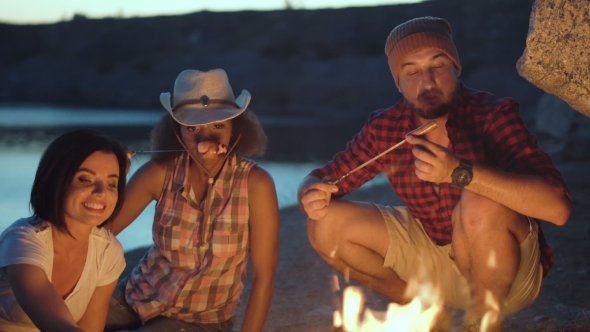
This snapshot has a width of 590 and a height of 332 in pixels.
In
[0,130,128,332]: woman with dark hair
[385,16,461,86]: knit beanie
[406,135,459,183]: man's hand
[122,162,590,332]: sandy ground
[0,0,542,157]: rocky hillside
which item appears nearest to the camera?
[0,130,128,332]: woman with dark hair

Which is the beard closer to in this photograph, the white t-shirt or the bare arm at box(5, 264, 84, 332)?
the white t-shirt

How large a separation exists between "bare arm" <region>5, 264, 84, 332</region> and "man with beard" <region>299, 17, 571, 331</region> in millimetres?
1177

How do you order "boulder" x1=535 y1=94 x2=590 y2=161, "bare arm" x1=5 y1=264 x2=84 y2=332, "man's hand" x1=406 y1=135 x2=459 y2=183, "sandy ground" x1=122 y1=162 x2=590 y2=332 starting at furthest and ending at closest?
"boulder" x1=535 y1=94 x2=590 y2=161, "sandy ground" x1=122 y1=162 x2=590 y2=332, "man's hand" x1=406 y1=135 x2=459 y2=183, "bare arm" x1=5 y1=264 x2=84 y2=332

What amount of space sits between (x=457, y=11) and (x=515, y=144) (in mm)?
33269

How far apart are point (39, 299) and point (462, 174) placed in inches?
60.7

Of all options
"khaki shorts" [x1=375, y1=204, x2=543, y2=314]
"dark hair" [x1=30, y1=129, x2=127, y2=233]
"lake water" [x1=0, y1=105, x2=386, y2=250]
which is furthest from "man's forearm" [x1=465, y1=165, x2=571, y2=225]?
"lake water" [x1=0, y1=105, x2=386, y2=250]

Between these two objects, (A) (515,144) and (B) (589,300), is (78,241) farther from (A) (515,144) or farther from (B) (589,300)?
(B) (589,300)

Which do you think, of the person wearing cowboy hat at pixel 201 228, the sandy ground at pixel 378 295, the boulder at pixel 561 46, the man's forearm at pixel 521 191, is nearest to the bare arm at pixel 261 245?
the person wearing cowboy hat at pixel 201 228

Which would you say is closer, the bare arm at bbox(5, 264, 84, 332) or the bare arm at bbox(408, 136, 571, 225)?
the bare arm at bbox(5, 264, 84, 332)

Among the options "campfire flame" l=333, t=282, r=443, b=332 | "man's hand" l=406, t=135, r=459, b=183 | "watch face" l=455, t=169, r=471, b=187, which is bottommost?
"campfire flame" l=333, t=282, r=443, b=332

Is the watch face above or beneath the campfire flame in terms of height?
above

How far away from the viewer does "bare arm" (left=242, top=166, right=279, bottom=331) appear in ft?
9.94

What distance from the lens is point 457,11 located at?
34.7 metres

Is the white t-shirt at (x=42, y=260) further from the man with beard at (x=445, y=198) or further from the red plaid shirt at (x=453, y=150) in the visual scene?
the red plaid shirt at (x=453, y=150)
